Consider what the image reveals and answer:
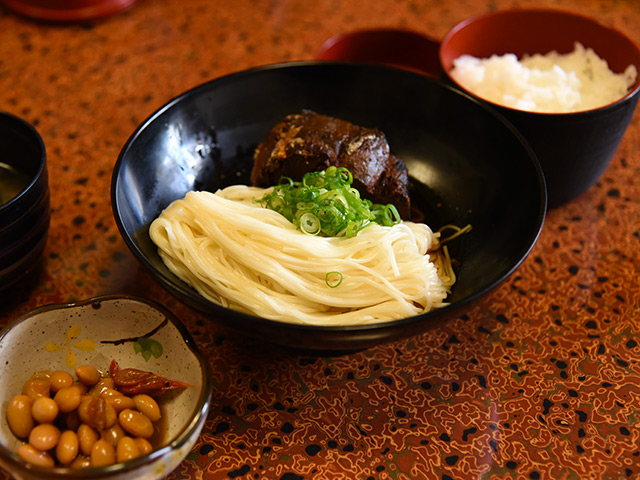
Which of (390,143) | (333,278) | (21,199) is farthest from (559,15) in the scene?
(21,199)

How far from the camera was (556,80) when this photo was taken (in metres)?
3.13

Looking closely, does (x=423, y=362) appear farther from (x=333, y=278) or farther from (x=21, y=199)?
(x=21, y=199)

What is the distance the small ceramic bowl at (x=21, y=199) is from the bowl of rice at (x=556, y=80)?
6.27 ft

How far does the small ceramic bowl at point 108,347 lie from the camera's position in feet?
6.45

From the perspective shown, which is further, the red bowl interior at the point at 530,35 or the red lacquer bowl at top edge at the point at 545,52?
the red bowl interior at the point at 530,35

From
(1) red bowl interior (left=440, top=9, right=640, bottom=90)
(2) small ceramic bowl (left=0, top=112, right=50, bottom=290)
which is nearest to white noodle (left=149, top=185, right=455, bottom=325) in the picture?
(2) small ceramic bowl (left=0, top=112, right=50, bottom=290)

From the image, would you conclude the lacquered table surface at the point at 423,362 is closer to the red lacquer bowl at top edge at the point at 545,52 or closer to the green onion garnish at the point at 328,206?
the red lacquer bowl at top edge at the point at 545,52

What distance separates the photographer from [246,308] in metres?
2.26

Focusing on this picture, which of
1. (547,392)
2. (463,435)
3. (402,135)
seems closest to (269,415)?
(463,435)

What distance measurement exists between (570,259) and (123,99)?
273cm

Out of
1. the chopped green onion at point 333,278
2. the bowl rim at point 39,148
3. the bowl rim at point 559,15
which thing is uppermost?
the bowl rim at point 39,148

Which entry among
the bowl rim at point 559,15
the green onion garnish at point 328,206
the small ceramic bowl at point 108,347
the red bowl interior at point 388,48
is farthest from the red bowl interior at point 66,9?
the small ceramic bowl at point 108,347

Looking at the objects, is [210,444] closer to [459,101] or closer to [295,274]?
[295,274]

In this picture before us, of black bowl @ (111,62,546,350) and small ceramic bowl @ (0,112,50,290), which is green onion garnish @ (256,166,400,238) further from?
small ceramic bowl @ (0,112,50,290)
